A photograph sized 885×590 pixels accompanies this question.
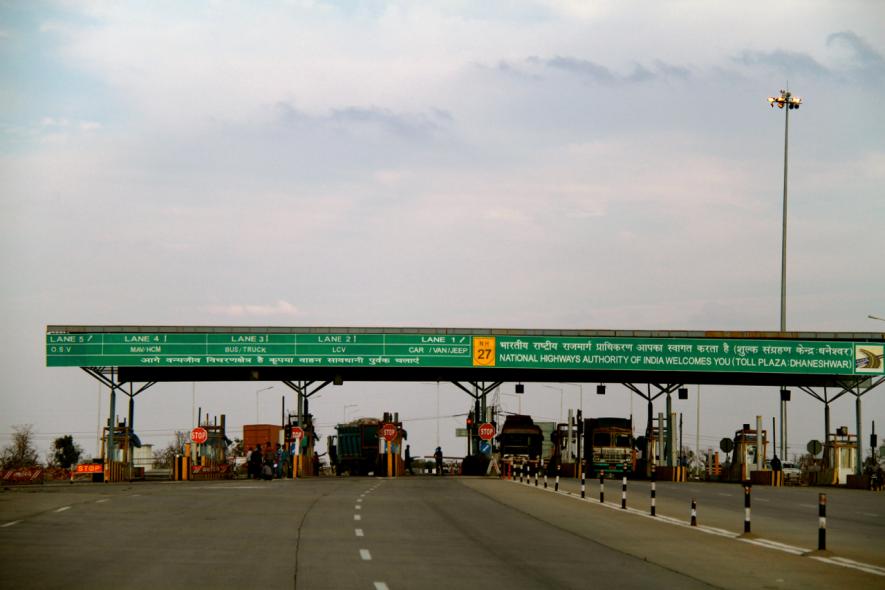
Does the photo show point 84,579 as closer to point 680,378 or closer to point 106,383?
point 106,383

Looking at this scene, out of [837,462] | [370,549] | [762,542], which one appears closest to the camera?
[370,549]

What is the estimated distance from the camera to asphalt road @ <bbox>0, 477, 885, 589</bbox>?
16875 millimetres

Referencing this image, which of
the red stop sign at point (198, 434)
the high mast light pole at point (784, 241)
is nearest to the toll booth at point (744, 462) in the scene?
the high mast light pole at point (784, 241)

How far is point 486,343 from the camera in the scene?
214 feet

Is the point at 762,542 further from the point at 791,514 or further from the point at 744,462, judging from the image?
the point at 744,462

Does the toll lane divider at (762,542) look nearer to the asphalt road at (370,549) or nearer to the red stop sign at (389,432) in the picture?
the asphalt road at (370,549)

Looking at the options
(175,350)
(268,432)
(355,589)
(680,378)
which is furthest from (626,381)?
(355,589)

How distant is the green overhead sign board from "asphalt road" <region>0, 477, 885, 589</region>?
30.0 meters

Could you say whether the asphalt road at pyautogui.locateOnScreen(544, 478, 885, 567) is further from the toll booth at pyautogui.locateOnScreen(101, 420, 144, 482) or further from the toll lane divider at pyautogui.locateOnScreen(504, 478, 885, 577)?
the toll booth at pyautogui.locateOnScreen(101, 420, 144, 482)

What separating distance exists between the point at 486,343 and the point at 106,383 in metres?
20.6

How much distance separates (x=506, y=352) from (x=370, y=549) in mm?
44497

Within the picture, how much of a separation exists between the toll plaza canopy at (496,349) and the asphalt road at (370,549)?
98.3 ft

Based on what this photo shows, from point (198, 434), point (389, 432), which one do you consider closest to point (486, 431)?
point (389, 432)

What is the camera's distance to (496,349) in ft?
214
